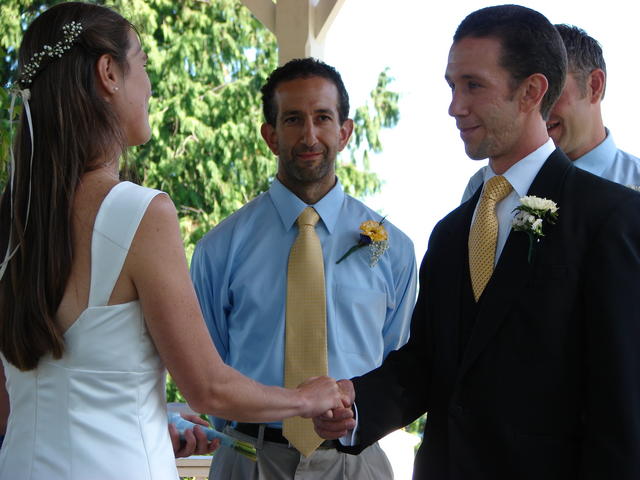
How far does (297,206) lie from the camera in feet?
13.3

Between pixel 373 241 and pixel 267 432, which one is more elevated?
pixel 373 241

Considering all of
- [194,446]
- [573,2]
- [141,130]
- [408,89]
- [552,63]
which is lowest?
[194,446]

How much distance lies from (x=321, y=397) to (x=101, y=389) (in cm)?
84

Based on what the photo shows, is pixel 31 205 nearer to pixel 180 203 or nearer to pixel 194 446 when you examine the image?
pixel 194 446

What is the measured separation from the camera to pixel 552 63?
9.67 ft

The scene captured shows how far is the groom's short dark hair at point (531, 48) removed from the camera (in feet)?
9.62

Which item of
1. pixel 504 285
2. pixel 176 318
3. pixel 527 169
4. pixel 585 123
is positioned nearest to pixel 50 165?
pixel 176 318

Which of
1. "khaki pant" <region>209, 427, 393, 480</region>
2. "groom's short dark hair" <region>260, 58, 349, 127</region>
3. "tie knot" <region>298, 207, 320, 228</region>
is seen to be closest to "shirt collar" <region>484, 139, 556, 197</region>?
"tie knot" <region>298, 207, 320, 228</region>

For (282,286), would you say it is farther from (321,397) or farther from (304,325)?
(321,397)

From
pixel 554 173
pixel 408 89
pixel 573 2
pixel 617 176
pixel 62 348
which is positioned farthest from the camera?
pixel 573 2

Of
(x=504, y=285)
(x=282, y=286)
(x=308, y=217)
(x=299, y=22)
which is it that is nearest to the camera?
(x=504, y=285)

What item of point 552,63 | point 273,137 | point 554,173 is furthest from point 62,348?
point 273,137

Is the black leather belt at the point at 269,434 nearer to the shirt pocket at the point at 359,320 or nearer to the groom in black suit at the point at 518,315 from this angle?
the shirt pocket at the point at 359,320

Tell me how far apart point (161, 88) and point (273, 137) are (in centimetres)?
902
